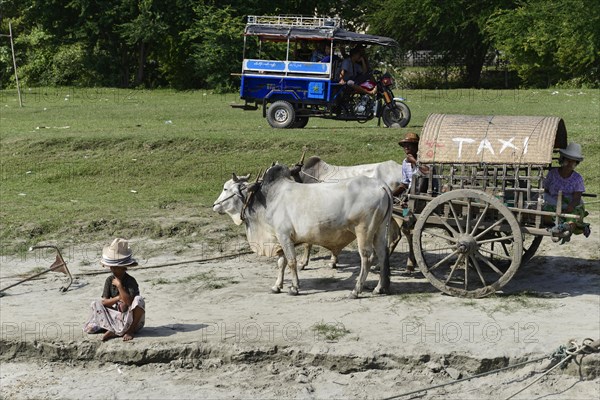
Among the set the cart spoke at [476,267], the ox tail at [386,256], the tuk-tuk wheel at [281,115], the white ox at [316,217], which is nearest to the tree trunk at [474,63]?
the tuk-tuk wheel at [281,115]

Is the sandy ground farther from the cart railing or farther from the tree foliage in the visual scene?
the tree foliage

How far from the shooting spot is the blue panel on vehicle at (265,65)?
20.2 meters

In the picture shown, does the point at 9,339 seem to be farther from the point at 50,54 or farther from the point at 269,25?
the point at 50,54

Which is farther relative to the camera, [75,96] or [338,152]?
[75,96]

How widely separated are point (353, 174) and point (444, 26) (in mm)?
26074

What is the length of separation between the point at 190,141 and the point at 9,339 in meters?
8.46

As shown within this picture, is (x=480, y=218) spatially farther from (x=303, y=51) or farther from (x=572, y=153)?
(x=303, y=51)

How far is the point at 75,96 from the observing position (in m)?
31.1

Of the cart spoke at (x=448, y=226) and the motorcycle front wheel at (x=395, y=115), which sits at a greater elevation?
the motorcycle front wheel at (x=395, y=115)

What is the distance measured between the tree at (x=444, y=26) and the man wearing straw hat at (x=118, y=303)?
28.6 m

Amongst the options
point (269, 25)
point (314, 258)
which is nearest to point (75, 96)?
point (269, 25)

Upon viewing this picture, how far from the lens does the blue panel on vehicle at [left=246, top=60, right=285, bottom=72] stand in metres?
20.2

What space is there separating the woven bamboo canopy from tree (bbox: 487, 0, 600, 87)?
A: 23.5 metres

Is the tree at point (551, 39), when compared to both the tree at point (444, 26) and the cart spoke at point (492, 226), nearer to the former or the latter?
the tree at point (444, 26)
